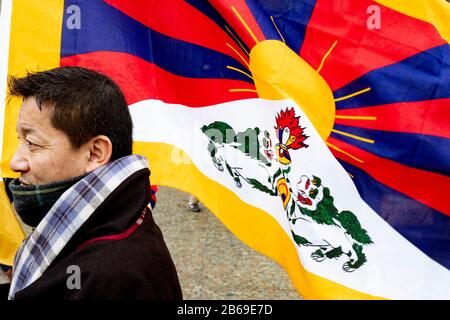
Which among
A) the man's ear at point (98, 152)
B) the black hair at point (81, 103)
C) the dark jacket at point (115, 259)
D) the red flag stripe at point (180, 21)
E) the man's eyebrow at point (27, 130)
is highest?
the red flag stripe at point (180, 21)

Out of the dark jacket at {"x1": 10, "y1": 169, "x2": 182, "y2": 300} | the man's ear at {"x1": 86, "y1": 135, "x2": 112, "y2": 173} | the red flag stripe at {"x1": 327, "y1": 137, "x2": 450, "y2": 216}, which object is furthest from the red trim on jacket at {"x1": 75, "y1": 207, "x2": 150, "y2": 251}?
the red flag stripe at {"x1": 327, "y1": 137, "x2": 450, "y2": 216}

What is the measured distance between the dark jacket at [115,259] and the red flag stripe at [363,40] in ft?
4.41

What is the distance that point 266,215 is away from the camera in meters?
2.60

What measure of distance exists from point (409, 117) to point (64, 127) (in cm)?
160

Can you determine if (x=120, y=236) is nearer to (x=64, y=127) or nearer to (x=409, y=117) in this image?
(x=64, y=127)

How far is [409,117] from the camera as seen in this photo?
242 centimetres

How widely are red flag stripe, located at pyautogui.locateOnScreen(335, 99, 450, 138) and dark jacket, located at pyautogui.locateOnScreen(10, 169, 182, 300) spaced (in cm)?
133

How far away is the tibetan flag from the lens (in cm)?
243

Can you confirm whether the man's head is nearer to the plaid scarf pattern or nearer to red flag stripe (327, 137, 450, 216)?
the plaid scarf pattern

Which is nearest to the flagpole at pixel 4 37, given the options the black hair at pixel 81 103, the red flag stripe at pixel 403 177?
the black hair at pixel 81 103

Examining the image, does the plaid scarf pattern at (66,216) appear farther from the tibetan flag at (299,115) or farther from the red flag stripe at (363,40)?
the red flag stripe at (363,40)

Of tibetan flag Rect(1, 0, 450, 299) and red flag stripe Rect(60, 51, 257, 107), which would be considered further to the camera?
red flag stripe Rect(60, 51, 257, 107)

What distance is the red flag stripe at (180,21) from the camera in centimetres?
264

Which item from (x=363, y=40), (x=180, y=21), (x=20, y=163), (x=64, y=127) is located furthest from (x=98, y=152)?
(x=363, y=40)
